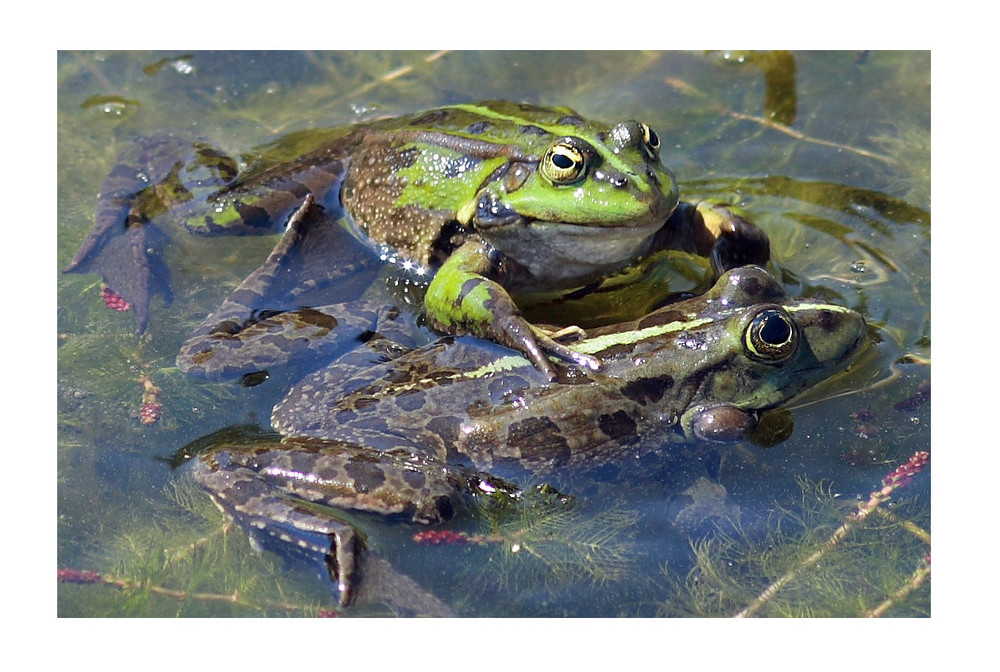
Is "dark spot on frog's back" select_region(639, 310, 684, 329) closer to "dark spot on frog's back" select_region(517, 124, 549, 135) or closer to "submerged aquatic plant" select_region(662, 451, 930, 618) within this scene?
"submerged aquatic plant" select_region(662, 451, 930, 618)

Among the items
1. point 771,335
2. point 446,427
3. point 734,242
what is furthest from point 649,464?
point 734,242

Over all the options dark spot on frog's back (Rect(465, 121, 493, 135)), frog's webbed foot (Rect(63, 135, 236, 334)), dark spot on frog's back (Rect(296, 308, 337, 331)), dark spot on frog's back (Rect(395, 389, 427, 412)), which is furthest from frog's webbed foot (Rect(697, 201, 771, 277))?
frog's webbed foot (Rect(63, 135, 236, 334))

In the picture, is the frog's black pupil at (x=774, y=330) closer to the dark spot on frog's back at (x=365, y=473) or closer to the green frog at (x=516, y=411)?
the green frog at (x=516, y=411)

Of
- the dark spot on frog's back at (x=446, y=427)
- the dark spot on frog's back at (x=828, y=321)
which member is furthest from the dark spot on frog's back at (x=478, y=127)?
the dark spot on frog's back at (x=828, y=321)

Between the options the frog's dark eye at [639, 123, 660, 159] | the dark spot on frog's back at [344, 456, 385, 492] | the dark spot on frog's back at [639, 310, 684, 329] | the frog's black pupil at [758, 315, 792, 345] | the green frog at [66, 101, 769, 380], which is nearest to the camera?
the dark spot on frog's back at [344, 456, 385, 492]

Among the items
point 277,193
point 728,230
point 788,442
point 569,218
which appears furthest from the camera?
point 277,193

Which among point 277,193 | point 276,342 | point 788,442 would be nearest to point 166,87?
point 277,193

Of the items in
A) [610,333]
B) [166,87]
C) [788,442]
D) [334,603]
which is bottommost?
[334,603]
